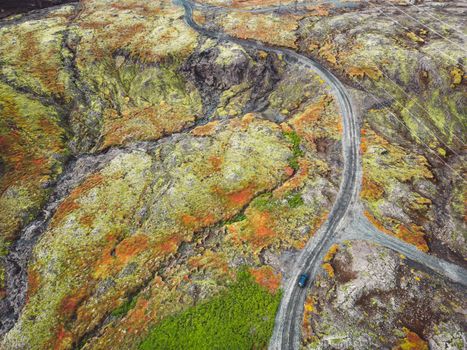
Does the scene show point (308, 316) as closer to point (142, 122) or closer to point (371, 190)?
point (371, 190)

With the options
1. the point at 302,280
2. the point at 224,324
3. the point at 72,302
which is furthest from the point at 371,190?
the point at 72,302

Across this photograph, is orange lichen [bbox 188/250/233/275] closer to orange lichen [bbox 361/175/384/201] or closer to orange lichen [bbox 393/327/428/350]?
orange lichen [bbox 393/327/428/350]

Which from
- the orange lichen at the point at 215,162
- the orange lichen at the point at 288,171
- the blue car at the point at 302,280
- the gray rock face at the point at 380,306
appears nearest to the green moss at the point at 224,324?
the blue car at the point at 302,280

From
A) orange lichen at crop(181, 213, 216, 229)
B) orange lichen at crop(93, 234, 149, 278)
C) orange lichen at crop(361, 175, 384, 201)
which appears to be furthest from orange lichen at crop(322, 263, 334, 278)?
orange lichen at crop(93, 234, 149, 278)

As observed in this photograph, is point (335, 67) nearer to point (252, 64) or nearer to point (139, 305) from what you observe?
point (252, 64)

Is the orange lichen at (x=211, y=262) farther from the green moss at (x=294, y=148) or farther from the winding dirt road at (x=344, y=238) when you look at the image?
the green moss at (x=294, y=148)
